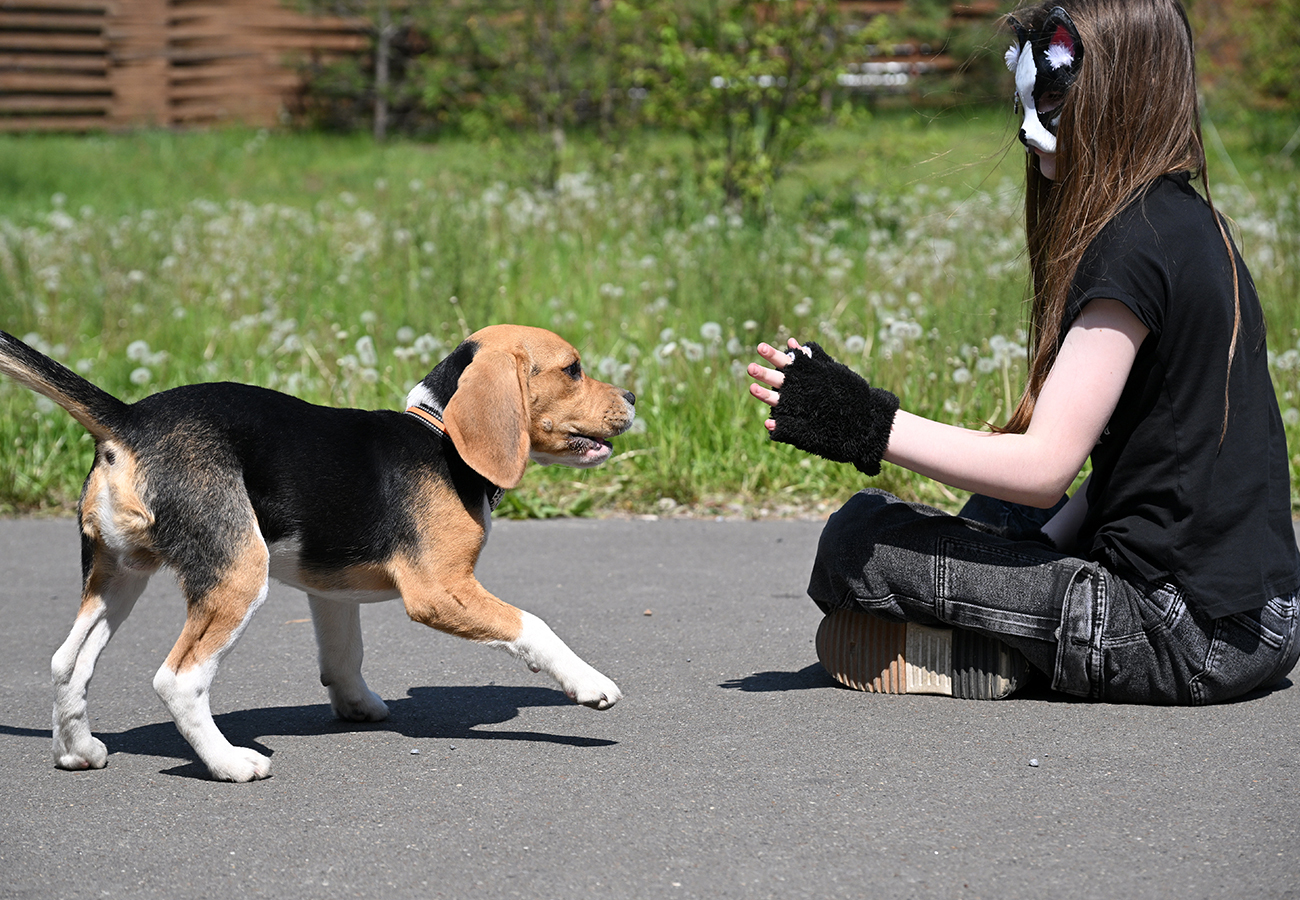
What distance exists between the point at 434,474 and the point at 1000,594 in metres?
1.52

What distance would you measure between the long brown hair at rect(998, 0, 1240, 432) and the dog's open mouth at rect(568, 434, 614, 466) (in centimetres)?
128

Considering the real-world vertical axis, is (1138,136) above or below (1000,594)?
above

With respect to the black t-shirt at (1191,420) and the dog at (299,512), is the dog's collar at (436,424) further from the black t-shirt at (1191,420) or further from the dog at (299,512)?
the black t-shirt at (1191,420)

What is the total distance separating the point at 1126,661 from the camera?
3418mm

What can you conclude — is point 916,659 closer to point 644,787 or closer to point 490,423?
point 644,787

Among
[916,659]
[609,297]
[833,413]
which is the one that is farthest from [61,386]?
[609,297]

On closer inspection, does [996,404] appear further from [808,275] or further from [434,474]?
[434,474]

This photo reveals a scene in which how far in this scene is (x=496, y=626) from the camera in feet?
10.7

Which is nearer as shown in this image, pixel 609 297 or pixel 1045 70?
pixel 1045 70

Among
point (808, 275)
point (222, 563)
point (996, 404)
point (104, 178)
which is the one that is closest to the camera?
point (222, 563)

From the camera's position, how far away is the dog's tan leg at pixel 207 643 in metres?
3.04

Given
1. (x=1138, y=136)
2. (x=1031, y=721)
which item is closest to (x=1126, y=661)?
(x=1031, y=721)

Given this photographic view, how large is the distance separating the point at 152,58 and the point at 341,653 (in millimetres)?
18036

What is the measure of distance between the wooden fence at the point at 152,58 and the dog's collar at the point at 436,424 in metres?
16.8
